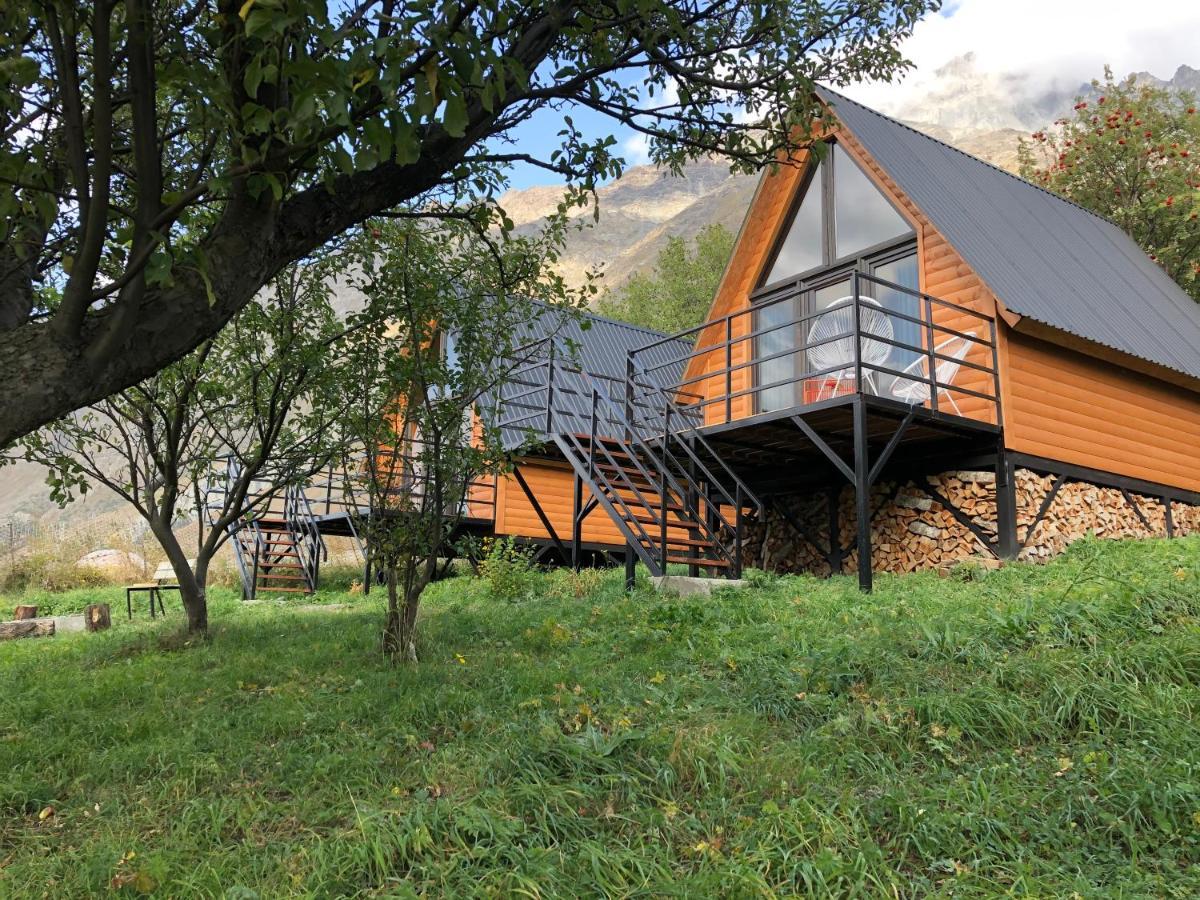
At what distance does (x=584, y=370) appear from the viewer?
15297mm

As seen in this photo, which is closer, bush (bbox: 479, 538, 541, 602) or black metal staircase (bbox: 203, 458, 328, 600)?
bush (bbox: 479, 538, 541, 602)

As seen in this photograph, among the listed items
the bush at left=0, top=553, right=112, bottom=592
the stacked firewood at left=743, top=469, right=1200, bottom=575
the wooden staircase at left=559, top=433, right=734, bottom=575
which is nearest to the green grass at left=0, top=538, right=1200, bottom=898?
the wooden staircase at left=559, top=433, right=734, bottom=575

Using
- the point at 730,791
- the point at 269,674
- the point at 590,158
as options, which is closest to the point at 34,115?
the point at 590,158

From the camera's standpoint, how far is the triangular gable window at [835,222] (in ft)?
38.0

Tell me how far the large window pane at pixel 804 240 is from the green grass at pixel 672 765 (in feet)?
23.5

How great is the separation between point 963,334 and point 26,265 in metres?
8.71

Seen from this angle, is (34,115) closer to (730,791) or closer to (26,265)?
(26,265)

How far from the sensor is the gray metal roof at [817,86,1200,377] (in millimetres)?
10492

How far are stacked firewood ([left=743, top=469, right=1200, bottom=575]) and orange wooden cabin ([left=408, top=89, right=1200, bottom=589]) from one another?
39 mm

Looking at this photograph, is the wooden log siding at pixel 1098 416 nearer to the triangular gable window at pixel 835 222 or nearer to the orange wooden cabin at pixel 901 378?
the orange wooden cabin at pixel 901 378

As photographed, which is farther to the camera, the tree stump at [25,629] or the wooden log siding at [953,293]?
the tree stump at [25,629]

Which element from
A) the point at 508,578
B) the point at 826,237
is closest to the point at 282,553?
the point at 508,578

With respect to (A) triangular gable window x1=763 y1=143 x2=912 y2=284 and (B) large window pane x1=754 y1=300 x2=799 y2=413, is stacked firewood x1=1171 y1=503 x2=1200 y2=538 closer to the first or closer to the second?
(B) large window pane x1=754 y1=300 x2=799 y2=413

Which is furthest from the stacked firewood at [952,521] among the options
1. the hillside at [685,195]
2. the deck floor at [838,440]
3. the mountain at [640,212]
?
the mountain at [640,212]
